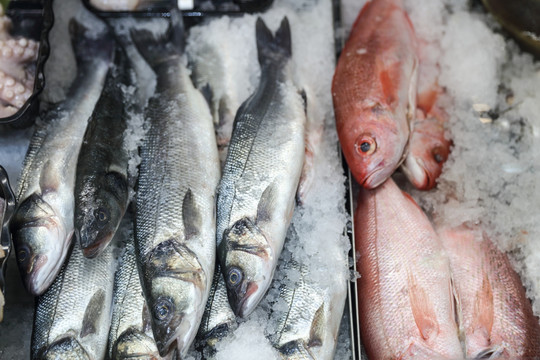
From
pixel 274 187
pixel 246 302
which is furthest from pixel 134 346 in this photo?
pixel 274 187

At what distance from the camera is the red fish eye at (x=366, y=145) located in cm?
195

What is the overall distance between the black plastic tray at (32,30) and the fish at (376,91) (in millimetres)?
1339

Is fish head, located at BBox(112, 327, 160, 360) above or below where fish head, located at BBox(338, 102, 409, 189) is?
below

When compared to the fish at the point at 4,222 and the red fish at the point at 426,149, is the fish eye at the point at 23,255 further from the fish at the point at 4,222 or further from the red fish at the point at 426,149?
the red fish at the point at 426,149

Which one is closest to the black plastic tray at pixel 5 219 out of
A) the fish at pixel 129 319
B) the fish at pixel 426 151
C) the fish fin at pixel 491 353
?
the fish at pixel 129 319

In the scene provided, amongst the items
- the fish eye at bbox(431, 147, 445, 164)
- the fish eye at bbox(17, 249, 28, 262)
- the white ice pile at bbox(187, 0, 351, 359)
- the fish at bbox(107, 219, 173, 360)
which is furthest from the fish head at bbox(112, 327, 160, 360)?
the fish eye at bbox(431, 147, 445, 164)

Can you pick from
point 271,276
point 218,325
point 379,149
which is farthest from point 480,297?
point 218,325

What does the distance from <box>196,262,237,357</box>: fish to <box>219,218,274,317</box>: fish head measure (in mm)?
96

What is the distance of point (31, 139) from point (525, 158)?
2.23 metres

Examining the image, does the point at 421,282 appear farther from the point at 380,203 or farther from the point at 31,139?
the point at 31,139

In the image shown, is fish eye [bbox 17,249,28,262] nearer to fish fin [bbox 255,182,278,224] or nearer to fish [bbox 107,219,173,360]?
fish [bbox 107,219,173,360]

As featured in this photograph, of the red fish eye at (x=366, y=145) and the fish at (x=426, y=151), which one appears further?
the fish at (x=426, y=151)

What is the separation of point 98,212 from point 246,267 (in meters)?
0.59

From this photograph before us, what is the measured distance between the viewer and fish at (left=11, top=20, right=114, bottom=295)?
71.2 inches
